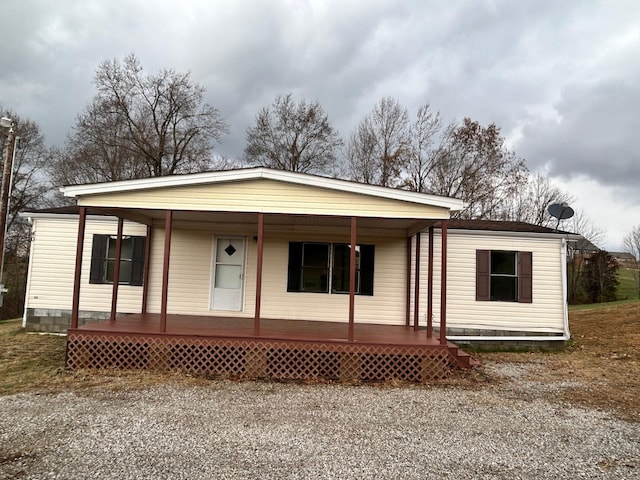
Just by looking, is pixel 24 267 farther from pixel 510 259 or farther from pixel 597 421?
pixel 597 421

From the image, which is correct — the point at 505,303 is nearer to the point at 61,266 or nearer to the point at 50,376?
the point at 50,376

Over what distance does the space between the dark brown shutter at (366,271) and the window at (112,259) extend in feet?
15.9

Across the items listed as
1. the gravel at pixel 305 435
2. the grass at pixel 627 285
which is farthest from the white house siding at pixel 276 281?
the grass at pixel 627 285

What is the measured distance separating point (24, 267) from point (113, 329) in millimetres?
17785

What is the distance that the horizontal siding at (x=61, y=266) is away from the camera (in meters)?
9.02

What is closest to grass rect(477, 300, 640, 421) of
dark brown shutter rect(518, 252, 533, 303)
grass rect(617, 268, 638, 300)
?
dark brown shutter rect(518, 252, 533, 303)

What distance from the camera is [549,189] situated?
23406 mm

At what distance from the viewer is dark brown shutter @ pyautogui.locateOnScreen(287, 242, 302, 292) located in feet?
29.0

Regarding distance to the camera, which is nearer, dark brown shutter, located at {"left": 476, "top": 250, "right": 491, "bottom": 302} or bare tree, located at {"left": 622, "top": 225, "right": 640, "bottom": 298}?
dark brown shutter, located at {"left": 476, "top": 250, "right": 491, "bottom": 302}

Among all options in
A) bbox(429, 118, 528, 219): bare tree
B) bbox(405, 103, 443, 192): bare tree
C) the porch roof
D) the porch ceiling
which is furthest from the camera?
bbox(405, 103, 443, 192): bare tree

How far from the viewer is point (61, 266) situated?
29.9 ft

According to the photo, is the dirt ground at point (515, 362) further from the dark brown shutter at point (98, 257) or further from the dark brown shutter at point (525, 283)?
the dark brown shutter at point (98, 257)

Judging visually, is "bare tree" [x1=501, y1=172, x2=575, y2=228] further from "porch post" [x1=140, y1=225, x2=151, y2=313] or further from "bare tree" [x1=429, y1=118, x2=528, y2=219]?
"porch post" [x1=140, y1=225, x2=151, y2=313]

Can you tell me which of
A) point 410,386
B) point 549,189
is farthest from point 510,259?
point 549,189
